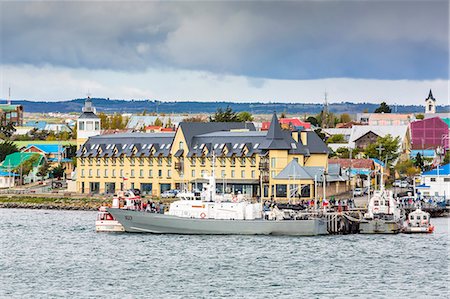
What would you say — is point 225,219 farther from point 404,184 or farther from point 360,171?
point 404,184

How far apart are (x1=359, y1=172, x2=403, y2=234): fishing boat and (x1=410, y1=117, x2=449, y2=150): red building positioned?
237 feet

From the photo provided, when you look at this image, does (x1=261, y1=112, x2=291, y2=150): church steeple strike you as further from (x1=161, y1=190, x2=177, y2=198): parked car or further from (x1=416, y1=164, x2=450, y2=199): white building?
(x1=416, y1=164, x2=450, y2=199): white building

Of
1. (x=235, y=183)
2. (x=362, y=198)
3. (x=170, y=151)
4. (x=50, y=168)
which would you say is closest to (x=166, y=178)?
(x=170, y=151)

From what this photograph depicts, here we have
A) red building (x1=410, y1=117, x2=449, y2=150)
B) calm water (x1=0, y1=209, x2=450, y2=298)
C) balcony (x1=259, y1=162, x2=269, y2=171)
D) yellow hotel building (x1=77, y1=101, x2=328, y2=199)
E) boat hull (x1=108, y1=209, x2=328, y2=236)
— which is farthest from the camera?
red building (x1=410, y1=117, x2=449, y2=150)

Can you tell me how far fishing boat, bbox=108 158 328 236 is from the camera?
237 ft

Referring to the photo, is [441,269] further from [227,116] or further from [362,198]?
[227,116]

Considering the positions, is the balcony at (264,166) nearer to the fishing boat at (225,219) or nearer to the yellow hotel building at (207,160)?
the yellow hotel building at (207,160)

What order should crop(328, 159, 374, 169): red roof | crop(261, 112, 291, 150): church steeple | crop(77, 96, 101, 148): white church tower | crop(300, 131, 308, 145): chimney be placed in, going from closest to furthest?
crop(261, 112, 291, 150): church steeple, crop(300, 131, 308, 145): chimney, crop(328, 159, 374, 169): red roof, crop(77, 96, 101, 148): white church tower

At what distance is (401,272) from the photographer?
56.7 m

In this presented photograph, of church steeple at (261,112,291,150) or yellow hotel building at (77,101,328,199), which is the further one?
church steeple at (261,112,291,150)

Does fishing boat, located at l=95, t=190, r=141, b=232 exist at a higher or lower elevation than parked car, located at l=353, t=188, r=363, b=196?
lower

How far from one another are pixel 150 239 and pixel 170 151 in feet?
114

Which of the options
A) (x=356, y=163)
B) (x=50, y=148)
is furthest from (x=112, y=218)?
(x=50, y=148)

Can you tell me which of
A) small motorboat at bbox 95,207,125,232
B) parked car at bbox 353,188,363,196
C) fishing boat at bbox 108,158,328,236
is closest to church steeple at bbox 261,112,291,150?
parked car at bbox 353,188,363,196
